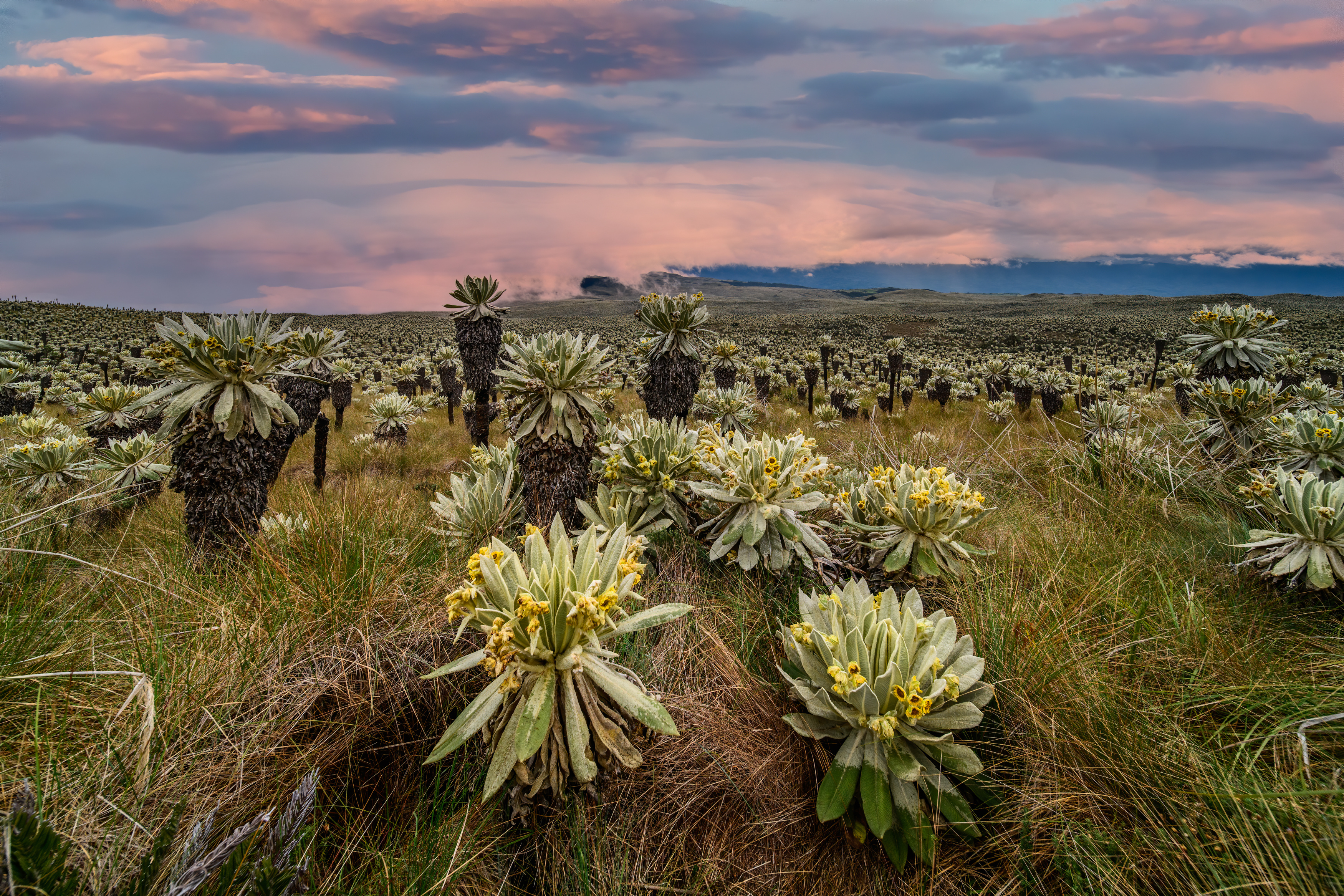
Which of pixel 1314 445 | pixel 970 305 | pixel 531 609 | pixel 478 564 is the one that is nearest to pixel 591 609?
pixel 531 609

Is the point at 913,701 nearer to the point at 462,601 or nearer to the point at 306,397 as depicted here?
the point at 462,601

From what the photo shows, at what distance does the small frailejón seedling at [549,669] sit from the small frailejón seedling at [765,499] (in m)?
1.36

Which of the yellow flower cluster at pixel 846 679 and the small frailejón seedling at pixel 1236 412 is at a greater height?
the small frailejón seedling at pixel 1236 412

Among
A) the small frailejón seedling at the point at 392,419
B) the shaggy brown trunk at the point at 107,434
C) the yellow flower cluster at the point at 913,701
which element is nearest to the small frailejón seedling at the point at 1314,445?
the yellow flower cluster at the point at 913,701

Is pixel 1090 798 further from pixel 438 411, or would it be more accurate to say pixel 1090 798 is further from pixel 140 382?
pixel 140 382

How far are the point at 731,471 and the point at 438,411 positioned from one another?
19603mm

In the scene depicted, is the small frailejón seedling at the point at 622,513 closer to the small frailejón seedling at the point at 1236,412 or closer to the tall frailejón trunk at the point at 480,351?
the small frailejón seedling at the point at 1236,412

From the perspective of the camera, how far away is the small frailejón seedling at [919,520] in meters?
3.59

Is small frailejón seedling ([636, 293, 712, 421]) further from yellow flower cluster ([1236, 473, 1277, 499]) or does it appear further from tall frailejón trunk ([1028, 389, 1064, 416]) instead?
tall frailejón trunk ([1028, 389, 1064, 416])

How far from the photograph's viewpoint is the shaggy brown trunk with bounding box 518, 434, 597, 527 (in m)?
4.71

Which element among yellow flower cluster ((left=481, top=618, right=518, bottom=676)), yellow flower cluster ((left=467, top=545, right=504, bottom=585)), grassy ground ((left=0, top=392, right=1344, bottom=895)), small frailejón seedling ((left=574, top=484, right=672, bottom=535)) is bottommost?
grassy ground ((left=0, top=392, right=1344, bottom=895))

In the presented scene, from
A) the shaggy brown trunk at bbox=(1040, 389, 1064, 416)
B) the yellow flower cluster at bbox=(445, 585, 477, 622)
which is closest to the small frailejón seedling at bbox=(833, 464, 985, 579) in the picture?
the yellow flower cluster at bbox=(445, 585, 477, 622)

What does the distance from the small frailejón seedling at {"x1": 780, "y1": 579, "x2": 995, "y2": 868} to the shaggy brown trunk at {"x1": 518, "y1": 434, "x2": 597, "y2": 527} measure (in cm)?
262

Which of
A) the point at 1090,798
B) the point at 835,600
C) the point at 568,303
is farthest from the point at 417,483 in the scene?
the point at 568,303
